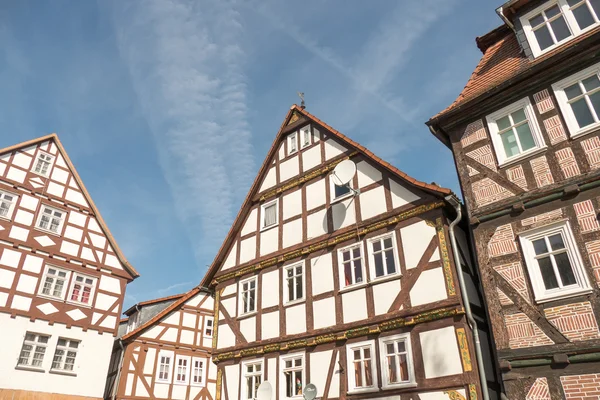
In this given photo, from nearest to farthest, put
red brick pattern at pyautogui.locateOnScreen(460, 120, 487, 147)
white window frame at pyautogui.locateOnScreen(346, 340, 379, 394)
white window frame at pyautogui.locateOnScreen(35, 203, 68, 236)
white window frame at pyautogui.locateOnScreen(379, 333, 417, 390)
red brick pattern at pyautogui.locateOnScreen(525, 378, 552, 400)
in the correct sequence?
red brick pattern at pyautogui.locateOnScreen(525, 378, 552, 400) < white window frame at pyautogui.locateOnScreen(379, 333, 417, 390) < red brick pattern at pyautogui.locateOnScreen(460, 120, 487, 147) < white window frame at pyautogui.locateOnScreen(346, 340, 379, 394) < white window frame at pyautogui.locateOnScreen(35, 203, 68, 236)

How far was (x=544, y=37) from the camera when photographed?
11953mm

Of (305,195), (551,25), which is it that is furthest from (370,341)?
(551,25)

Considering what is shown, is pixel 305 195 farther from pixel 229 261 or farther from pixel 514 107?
pixel 514 107

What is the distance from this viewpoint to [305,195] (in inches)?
668

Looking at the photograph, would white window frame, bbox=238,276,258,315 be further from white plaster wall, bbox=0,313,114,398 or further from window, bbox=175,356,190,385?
white plaster wall, bbox=0,313,114,398

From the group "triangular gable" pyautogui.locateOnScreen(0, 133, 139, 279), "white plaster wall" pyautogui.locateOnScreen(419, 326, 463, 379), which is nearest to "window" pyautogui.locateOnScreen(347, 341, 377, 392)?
"white plaster wall" pyautogui.locateOnScreen(419, 326, 463, 379)

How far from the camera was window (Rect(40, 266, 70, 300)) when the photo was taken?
21.2 metres

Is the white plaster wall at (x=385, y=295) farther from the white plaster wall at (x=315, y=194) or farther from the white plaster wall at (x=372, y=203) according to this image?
the white plaster wall at (x=315, y=194)

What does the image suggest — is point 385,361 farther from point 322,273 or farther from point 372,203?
point 372,203

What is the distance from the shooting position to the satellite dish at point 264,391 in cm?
1440

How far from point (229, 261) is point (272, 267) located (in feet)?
8.98

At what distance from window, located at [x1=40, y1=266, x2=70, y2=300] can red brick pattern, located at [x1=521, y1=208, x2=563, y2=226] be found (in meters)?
20.3

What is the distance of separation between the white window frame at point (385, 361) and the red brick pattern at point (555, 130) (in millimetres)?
6199

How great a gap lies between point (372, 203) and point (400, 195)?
1.04 metres
